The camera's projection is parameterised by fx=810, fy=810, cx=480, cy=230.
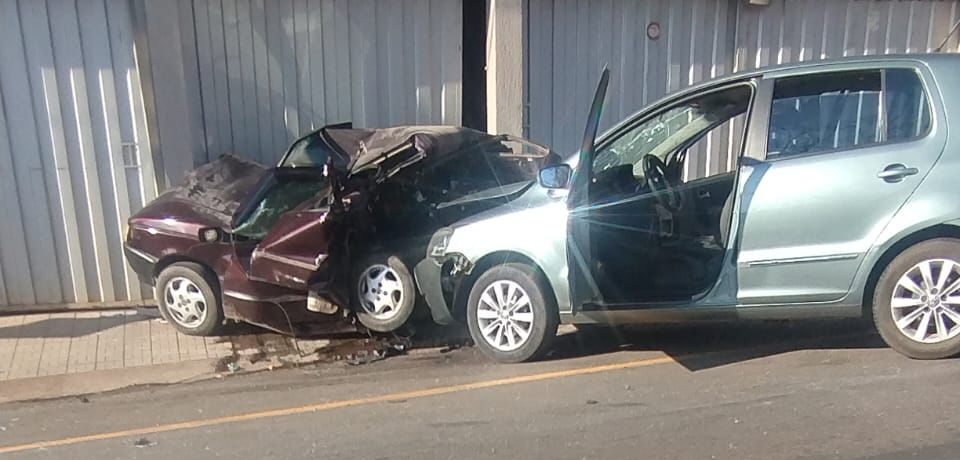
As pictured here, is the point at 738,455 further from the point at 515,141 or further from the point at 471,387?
the point at 515,141

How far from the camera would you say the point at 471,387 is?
16.9 ft

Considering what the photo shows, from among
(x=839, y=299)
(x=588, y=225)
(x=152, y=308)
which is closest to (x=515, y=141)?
(x=588, y=225)

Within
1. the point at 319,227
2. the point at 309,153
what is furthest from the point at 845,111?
the point at 309,153

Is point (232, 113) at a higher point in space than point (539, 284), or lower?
higher

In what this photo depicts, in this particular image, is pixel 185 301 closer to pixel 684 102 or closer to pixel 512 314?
pixel 512 314

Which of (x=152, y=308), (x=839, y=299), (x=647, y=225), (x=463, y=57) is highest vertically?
(x=463, y=57)

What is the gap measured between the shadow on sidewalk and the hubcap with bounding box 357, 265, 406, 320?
2.27m

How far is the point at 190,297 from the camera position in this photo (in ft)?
20.8

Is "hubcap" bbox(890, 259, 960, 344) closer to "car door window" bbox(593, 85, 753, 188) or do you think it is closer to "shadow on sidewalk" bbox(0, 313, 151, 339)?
"car door window" bbox(593, 85, 753, 188)

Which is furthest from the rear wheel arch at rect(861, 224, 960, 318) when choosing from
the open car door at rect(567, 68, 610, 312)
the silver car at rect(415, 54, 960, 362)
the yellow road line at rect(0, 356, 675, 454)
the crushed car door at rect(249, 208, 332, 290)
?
the crushed car door at rect(249, 208, 332, 290)

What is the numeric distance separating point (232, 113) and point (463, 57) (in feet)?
7.82

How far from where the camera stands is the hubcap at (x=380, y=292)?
236 inches

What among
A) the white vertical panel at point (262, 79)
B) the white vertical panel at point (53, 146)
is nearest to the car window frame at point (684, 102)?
the white vertical panel at point (262, 79)

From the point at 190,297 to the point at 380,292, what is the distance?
5.12 feet
